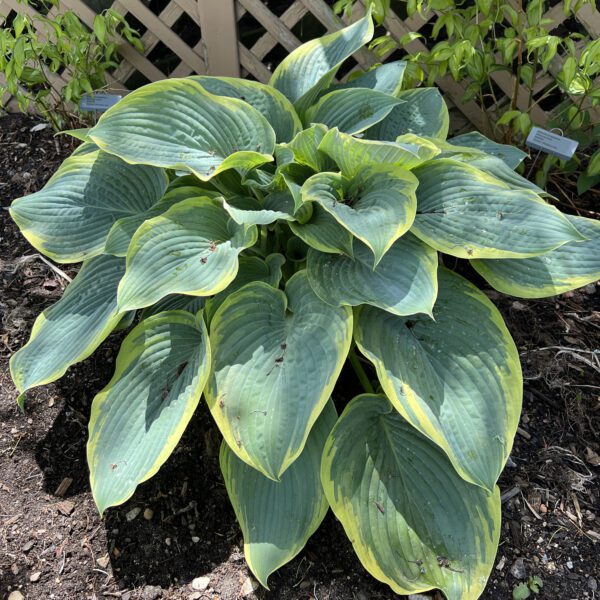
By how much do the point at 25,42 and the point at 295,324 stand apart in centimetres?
135

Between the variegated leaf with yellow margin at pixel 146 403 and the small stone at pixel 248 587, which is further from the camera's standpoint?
the small stone at pixel 248 587

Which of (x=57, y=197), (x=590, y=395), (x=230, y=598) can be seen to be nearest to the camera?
(x=230, y=598)

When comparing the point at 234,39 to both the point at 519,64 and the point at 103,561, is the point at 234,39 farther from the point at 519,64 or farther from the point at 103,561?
the point at 103,561

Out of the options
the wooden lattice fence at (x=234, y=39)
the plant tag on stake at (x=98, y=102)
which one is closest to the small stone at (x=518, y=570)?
the wooden lattice fence at (x=234, y=39)

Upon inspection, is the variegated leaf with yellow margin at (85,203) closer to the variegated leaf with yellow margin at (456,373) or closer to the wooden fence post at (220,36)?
the variegated leaf with yellow margin at (456,373)

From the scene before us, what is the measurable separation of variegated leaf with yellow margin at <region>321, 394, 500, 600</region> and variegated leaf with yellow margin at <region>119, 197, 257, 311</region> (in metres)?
0.44

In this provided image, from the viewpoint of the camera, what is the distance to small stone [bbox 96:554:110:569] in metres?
1.53

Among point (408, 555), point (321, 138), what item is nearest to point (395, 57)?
point (321, 138)

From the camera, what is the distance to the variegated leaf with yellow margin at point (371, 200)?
1288 mm

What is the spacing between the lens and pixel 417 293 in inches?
52.4

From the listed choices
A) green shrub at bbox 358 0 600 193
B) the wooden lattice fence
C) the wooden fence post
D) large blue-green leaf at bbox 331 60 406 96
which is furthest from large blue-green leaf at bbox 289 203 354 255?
the wooden fence post

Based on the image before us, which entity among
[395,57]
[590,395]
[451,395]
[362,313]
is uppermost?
[395,57]

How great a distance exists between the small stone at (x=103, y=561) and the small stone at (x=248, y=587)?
1.12ft

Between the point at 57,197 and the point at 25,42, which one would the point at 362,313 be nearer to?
the point at 57,197
